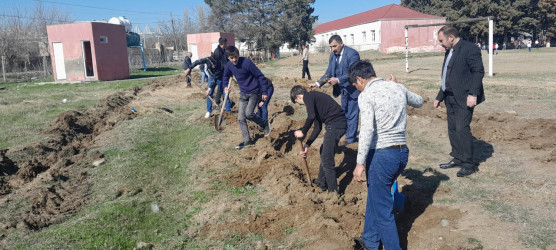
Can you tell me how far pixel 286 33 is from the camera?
52.0m

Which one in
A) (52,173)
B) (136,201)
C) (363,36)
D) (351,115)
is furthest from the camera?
(363,36)

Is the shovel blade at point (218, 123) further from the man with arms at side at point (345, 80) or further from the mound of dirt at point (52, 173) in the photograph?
the man with arms at side at point (345, 80)

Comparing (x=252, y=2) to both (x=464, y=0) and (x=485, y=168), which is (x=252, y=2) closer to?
(x=464, y=0)

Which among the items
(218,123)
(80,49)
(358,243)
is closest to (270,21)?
(80,49)

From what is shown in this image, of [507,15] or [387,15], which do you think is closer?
[387,15]

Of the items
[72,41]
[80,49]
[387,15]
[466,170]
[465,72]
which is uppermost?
[387,15]

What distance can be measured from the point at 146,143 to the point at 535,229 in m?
7.13

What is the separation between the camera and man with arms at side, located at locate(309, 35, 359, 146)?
694 centimetres

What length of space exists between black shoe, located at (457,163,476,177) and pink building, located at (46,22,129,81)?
2315 centimetres

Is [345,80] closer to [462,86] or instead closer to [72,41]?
[462,86]

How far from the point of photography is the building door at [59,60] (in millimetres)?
24703

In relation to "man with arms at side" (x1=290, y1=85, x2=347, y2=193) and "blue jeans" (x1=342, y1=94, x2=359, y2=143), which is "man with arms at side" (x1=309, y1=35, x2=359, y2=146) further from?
"man with arms at side" (x1=290, y1=85, x2=347, y2=193)

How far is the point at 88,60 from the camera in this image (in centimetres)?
2692

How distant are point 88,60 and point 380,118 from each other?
2694 cm
